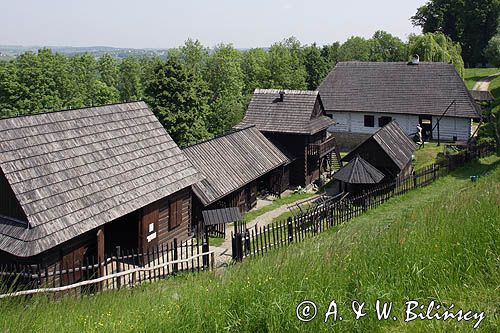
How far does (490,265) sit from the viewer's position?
550 cm

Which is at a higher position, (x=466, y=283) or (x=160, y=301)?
(x=466, y=283)

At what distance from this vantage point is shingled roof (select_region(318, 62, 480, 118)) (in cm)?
3634

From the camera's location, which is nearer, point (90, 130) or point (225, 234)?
point (90, 130)

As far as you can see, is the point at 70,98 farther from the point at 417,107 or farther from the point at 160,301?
the point at 160,301

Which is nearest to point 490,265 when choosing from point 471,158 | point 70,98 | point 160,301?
point 160,301

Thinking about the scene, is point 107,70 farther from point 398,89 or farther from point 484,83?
point 484,83

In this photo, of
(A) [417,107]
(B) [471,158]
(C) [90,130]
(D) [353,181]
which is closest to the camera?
(C) [90,130]

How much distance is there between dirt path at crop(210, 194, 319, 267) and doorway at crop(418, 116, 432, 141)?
1371 cm

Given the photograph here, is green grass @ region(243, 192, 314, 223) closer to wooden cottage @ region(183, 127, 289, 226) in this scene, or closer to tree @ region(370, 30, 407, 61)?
wooden cottage @ region(183, 127, 289, 226)

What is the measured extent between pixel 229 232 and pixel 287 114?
35.7 ft

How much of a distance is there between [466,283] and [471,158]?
24739mm

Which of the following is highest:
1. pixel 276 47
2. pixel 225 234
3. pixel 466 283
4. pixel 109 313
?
pixel 276 47

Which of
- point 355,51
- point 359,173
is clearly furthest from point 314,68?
point 359,173

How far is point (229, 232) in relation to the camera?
67.8 feet
